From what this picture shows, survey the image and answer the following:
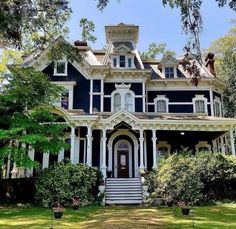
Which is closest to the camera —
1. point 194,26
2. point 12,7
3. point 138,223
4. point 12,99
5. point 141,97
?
point 194,26

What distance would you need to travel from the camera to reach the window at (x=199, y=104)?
23562 millimetres

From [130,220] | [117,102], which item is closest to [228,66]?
[117,102]

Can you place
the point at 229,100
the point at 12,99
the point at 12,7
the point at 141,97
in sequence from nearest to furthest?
the point at 12,7, the point at 12,99, the point at 141,97, the point at 229,100

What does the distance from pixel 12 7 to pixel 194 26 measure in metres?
5.01

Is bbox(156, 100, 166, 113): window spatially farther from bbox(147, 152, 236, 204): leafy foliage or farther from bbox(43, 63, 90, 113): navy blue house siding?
bbox(147, 152, 236, 204): leafy foliage

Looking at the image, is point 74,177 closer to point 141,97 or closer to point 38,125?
point 38,125

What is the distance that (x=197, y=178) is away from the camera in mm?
15367

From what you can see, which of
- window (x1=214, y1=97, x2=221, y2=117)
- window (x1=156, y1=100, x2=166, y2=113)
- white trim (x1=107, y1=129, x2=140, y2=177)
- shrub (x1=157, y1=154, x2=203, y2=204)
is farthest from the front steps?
window (x1=214, y1=97, x2=221, y2=117)

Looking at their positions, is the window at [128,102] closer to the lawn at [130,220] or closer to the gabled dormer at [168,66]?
the gabled dormer at [168,66]

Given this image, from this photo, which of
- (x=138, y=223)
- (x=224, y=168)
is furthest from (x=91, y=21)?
(x=224, y=168)

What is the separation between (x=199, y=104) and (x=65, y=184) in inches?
487

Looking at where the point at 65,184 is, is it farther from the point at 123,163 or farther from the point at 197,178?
the point at 197,178

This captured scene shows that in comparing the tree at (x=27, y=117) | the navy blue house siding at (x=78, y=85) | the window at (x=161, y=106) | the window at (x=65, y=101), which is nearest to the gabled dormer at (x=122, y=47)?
the navy blue house siding at (x=78, y=85)

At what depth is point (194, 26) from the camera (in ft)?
23.4
